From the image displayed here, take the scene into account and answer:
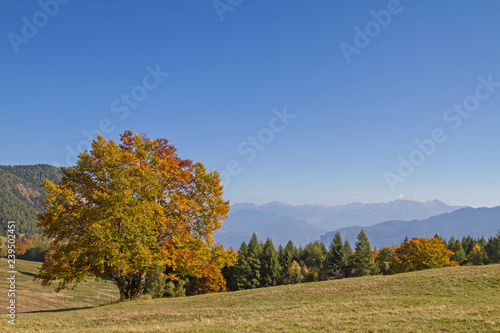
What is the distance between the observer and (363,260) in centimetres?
8019

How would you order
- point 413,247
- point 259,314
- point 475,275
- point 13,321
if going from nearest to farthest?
point 13,321, point 259,314, point 475,275, point 413,247

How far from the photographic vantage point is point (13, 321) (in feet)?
Result: 46.2

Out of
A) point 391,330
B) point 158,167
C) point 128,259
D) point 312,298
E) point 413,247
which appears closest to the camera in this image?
point 391,330

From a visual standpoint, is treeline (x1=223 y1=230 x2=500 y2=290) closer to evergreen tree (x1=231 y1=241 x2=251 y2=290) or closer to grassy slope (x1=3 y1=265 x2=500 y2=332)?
evergreen tree (x1=231 y1=241 x2=251 y2=290)

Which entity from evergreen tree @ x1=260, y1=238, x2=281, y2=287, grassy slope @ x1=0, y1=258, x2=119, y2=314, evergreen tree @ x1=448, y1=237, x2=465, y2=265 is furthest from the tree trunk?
evergreen tree @ x1=448, y1=237, x2=465, y2=265

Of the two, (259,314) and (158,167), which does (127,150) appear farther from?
(259,314)

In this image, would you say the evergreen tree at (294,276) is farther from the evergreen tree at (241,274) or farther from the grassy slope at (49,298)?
the grassy slope at (49,298)

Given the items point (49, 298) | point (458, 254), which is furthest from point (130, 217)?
point (458, 254)

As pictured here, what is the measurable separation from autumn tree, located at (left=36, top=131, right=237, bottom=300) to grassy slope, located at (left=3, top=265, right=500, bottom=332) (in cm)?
472

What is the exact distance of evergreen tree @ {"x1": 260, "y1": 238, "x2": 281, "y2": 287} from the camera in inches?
3152

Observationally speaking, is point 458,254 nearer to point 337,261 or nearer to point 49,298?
point 337,261

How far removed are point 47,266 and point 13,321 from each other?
838cm

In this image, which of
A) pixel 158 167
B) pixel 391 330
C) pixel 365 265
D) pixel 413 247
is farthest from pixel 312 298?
pixel 365 265

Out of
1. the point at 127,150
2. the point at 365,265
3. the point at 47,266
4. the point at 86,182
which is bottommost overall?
the point at 365,265
